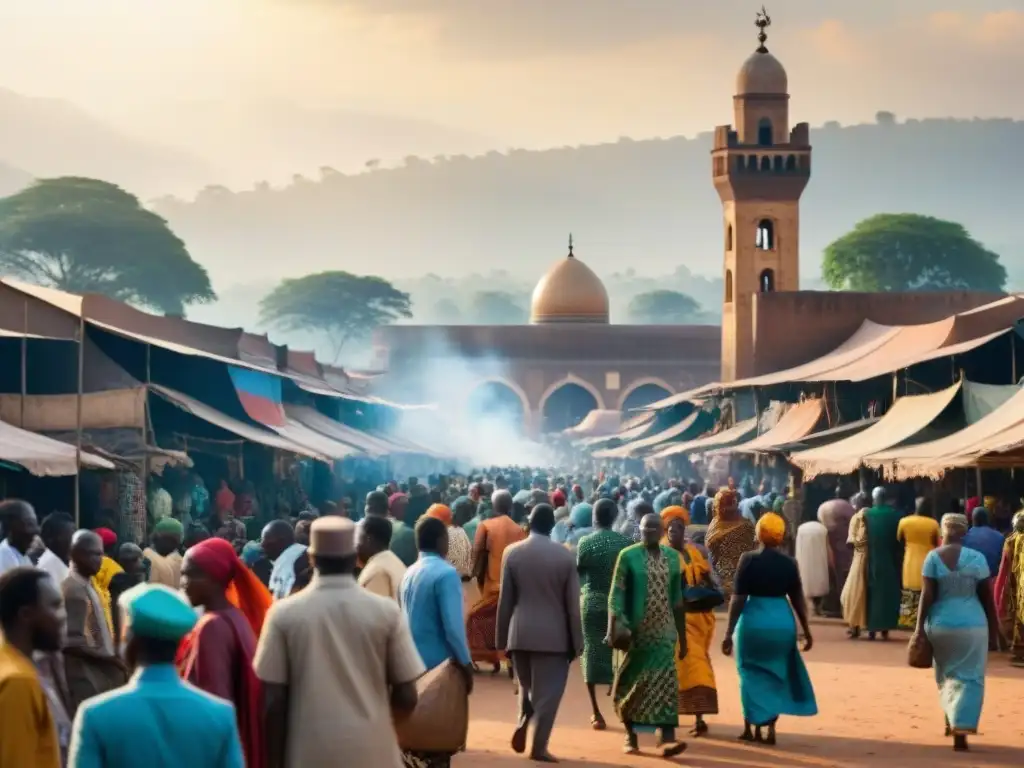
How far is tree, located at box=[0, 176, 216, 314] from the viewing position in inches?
2394

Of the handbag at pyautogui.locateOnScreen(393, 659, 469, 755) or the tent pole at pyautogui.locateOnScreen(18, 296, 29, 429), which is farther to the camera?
the tent pole at pyautogui.locateOnScreen(18, 296, 29, 429)

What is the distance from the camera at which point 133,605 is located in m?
4.81

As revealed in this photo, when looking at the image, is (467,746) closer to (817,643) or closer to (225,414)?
(817,643)

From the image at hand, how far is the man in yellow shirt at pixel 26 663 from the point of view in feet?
15.3

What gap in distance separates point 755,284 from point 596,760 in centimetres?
4077

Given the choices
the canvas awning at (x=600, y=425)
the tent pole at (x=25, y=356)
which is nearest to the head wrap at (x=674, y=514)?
the tent pole at (x=25, y=356)

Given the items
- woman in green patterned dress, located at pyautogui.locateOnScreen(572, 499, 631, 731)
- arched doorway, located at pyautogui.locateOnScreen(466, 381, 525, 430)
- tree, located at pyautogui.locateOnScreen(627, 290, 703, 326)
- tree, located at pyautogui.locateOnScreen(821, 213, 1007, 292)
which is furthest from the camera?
tree, located at pyautogui.locateOnScreen(627, 290, 703, 326)

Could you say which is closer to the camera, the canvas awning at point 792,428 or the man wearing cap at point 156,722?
the man wearing cap at point 156,722

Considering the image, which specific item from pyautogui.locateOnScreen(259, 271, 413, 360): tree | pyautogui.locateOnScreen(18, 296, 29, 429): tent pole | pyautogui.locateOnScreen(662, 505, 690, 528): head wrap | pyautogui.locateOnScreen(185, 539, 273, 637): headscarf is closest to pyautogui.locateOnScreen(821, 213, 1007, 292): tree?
pyautogui.locateOnScreen(259, 271, 413, 360): tree

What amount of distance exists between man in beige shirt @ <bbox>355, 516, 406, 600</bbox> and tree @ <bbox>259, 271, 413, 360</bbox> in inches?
3075

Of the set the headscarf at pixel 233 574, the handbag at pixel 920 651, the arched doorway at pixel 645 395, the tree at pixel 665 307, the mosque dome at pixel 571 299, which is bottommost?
the handbag at pixel 920 651

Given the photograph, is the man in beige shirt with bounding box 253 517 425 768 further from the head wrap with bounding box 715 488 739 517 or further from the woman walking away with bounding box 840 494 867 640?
the woman walking away with bounding box 840 494 867 640

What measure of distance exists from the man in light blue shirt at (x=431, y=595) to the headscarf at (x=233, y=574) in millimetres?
1430

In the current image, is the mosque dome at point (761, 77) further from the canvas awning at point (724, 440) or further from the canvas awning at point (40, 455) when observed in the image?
the canvas awning at point (40, 455)
